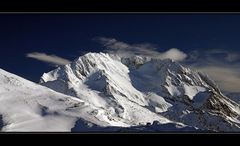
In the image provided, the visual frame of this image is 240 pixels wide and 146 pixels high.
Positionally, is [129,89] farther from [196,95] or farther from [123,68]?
[196,95]

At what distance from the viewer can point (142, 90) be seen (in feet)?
536

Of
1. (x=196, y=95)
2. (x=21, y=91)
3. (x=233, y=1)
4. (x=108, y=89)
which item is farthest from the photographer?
(x=196, y=95)

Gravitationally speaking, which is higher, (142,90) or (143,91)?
(142,90)

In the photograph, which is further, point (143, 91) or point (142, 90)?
point (142, 90)

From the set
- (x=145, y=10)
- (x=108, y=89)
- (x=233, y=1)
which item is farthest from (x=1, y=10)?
(x=108, y=89)

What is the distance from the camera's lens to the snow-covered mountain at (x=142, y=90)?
389ft

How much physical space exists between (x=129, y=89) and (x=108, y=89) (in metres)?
9.22

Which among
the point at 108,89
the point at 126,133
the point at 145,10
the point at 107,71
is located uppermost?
the point at 107,71

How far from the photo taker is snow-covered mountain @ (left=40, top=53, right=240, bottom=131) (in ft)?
389

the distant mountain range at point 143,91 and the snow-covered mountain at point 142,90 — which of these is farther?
the snow-covered mountain at point 142,90

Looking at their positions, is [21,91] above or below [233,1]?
above

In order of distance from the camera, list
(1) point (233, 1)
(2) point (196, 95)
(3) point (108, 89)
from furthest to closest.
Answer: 1. (2) point (196, 95)
2. (3) point (108, 89)
3. (1) point (233, 1)

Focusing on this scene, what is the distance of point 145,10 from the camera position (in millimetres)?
3871

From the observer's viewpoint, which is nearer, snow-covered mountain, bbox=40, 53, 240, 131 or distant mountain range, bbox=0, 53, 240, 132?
distant mountain range, bbox=0, 53, 240, 132
